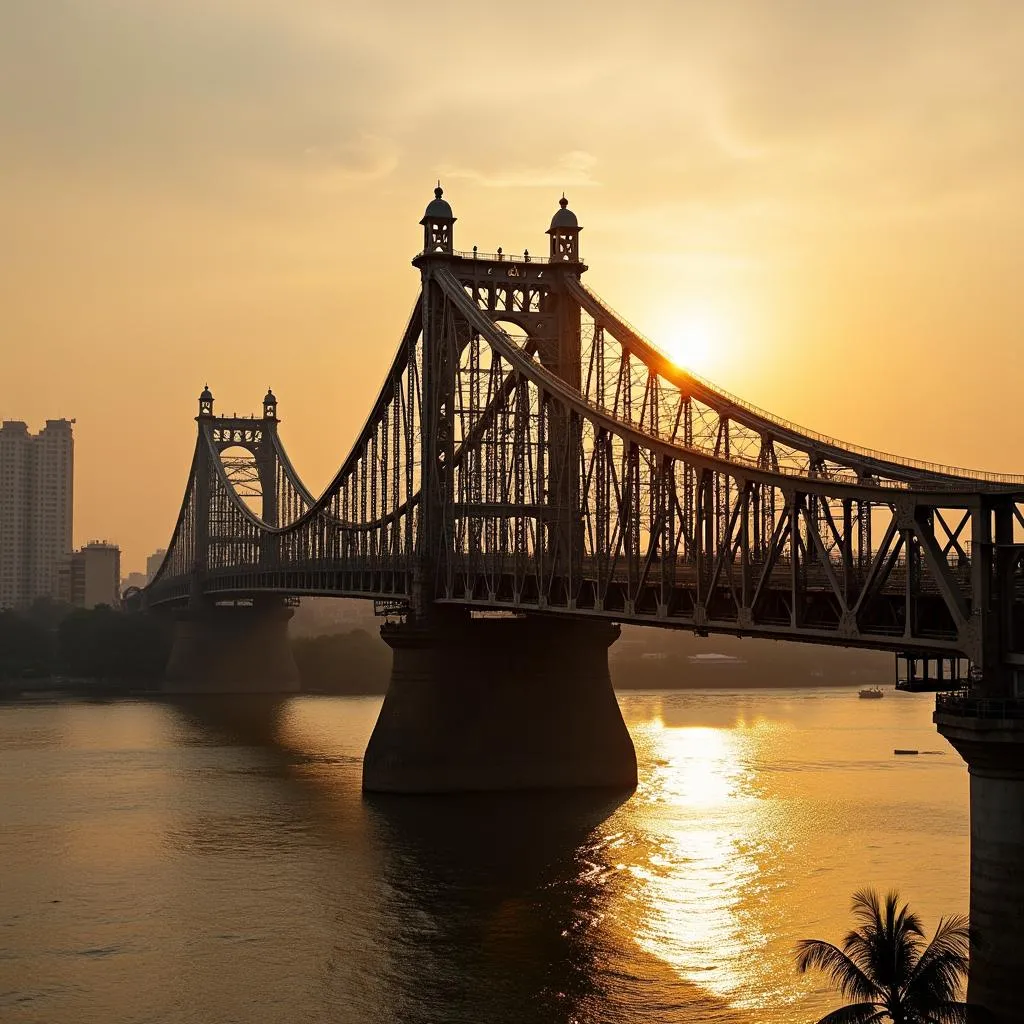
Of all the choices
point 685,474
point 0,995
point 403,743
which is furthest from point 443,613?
point 0,995

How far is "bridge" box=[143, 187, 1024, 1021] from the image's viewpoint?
31734 millimetres

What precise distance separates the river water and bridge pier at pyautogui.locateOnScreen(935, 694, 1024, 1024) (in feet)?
21.9

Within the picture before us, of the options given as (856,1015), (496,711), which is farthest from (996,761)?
(496,711)

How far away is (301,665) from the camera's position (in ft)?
509

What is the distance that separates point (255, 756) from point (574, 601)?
36817mm

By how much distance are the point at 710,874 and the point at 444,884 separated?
27.7 ft

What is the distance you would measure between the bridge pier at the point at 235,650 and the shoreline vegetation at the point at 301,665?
3.79 metres

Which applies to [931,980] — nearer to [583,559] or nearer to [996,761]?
[996,761]

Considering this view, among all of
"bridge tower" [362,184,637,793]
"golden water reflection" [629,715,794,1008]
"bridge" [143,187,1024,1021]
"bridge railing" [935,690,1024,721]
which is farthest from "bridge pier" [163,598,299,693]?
"bridge railing" [935,690,1024,721]

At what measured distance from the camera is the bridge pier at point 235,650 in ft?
457

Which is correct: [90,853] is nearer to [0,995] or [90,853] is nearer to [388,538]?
[0,995]

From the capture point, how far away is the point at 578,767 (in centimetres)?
6825

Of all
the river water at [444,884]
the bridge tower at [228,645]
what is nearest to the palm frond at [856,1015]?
the river water at [444,884]

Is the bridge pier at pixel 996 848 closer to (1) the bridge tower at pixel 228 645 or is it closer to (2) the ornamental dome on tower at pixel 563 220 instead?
(2) the ornamental dome on tower at pixel 563 220
